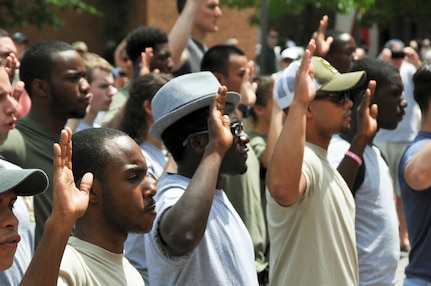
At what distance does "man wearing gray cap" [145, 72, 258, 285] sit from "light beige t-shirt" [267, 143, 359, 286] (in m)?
0.45

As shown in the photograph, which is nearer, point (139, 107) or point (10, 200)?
point (10, 200)

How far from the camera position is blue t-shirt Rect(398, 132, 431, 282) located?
5012mm

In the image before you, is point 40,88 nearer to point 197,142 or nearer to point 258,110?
point 197,142

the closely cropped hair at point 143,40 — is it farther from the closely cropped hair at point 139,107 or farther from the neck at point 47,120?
the neck at point 47,120

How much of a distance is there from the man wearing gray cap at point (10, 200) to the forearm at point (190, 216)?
31.2 inches

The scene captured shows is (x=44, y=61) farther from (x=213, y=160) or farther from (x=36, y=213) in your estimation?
(x=213, y=160)

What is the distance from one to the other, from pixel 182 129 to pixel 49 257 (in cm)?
143

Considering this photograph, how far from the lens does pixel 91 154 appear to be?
11.5 feet

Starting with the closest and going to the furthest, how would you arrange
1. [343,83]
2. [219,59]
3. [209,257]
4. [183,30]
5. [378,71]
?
[209,257] < [343,83] < [378,71] < [219,59] < [183,30]

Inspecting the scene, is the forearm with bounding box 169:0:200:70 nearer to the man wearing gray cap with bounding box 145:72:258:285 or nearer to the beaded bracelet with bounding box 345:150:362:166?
the beaded bracelet with bounding box 345:150:362:166

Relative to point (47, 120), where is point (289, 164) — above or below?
above

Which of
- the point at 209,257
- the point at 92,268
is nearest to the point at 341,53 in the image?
the point at 209,257

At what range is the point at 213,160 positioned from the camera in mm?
3789

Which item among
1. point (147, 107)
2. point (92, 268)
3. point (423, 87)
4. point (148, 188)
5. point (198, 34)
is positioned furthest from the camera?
point (198, 34)
